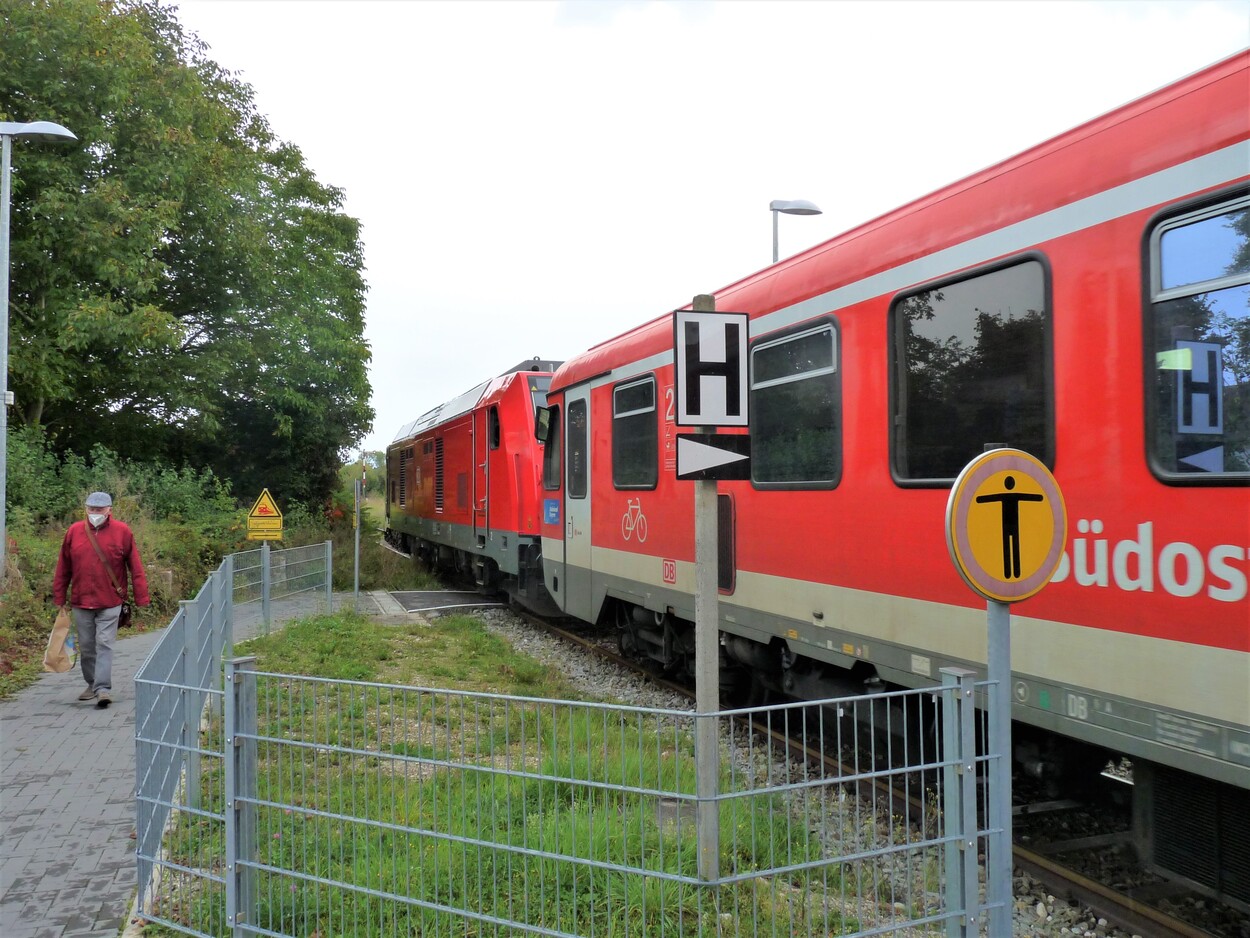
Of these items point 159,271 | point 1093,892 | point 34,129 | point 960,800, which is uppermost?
point 34,129

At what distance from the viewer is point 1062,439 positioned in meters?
4.25

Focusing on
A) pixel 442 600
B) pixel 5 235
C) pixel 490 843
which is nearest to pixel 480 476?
Result: pixel 442 600

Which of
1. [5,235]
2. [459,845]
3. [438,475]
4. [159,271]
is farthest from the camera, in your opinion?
[438,475]

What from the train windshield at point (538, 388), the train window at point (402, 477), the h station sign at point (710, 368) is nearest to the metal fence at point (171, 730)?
the h station sign at point (710, 368)

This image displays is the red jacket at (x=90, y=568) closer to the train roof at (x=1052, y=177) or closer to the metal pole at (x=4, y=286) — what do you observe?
the train roof at (x=1052, y=177)

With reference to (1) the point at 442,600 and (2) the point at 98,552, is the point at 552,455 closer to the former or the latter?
(2) the point at 98,552

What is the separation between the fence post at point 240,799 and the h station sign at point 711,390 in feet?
6.60

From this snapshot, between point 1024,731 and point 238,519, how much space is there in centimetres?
1629

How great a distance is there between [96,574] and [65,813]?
9.86 ft

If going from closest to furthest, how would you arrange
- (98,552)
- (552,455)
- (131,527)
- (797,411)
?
1. (797,411)
2. (98,552)
3. (552,455)
4. (131,527)

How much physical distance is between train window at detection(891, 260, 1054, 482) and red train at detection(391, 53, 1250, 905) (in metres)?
0.01

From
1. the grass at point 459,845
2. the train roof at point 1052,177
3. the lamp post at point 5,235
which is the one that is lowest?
the grass at point 459,845

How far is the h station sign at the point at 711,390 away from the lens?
4219mm

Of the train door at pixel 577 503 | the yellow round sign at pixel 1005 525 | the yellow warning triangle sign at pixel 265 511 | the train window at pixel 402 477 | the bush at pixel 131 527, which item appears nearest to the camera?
the yellow round sign at pixel 1005 525
